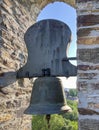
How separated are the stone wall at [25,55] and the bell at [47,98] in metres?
0.44

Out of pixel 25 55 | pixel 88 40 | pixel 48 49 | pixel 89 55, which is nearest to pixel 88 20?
pixel 88 40

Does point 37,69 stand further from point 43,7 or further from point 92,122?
point 43,7

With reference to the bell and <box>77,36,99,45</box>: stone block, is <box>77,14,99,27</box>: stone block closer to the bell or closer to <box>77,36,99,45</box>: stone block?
<box>77,36,99,45</box>: stone block

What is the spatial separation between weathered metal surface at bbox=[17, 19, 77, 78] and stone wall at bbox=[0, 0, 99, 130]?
0.26m

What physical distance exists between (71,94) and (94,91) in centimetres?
4215

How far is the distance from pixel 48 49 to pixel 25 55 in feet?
2.67

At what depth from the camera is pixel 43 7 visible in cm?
372

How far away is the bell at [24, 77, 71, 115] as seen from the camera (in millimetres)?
2195

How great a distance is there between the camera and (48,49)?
2553 millimetres

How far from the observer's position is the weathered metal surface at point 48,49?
2.46m

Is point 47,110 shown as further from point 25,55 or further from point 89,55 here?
point 25,55

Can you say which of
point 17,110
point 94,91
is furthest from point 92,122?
point 17,110

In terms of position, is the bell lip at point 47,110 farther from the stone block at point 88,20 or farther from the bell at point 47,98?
the stone block at point 88,20

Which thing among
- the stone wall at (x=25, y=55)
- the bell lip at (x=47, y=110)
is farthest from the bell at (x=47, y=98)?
the stone wall at (x=25, y=55)
